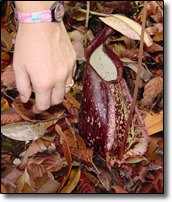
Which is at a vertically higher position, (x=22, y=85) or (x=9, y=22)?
(x=9, y=22)

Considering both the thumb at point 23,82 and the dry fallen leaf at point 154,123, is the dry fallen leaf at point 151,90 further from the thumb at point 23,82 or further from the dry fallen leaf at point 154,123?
the thumb at point 23,82

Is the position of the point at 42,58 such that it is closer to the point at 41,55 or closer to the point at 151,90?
the point at 41,55

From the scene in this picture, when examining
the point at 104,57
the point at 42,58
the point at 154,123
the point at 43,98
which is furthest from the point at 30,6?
the point at 154,123

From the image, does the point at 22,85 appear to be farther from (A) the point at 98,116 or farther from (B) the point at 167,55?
(B) the point at 167,55

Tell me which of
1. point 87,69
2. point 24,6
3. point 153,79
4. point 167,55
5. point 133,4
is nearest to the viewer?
point 24,6

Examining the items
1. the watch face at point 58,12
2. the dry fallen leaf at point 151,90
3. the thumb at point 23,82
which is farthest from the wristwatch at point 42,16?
the dry fallen leaf at point 151,90

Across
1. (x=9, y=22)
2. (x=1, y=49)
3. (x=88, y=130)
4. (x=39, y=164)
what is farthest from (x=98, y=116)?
(x=9, y=22)

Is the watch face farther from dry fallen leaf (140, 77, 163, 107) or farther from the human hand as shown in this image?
dry fallen leaf (140, 77, 163, 107)

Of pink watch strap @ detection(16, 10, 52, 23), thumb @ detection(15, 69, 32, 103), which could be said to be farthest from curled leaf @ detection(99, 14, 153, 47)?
thumb @ detection(15, 69, 32, 103)
